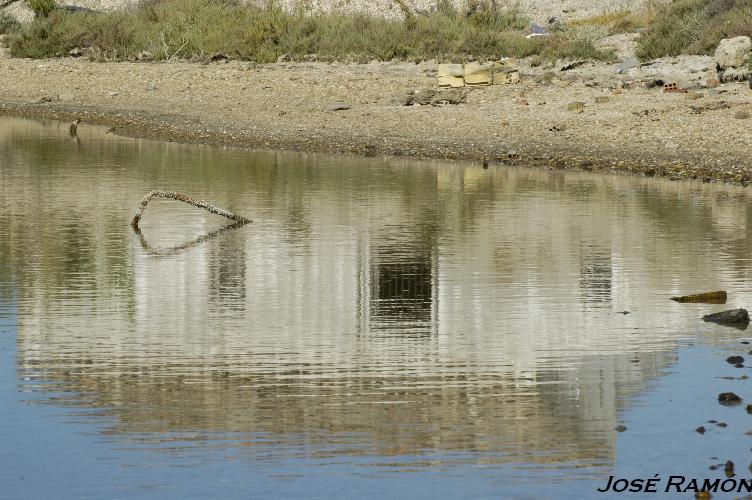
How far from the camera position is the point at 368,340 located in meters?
11.7

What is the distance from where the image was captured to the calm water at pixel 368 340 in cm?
841

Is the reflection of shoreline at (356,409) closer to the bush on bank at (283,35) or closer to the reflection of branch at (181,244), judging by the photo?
the reflection of branch at (181,244)

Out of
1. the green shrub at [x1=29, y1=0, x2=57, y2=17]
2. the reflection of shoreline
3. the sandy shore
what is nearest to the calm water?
the reflection of shoreline

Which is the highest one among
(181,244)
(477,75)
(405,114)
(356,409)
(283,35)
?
(283,35)

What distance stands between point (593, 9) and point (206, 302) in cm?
3037

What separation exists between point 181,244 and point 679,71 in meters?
15.1

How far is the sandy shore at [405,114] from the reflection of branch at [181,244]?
7216 mm

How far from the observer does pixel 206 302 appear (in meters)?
13.2

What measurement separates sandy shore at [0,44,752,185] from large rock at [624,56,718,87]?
553 millimetres

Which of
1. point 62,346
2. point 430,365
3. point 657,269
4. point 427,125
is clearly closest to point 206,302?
point 62,346

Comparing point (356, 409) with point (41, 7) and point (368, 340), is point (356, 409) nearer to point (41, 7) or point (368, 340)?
point (368, 340)

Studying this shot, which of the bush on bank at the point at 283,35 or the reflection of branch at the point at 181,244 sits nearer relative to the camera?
the reflection of branch at the point at 181,244

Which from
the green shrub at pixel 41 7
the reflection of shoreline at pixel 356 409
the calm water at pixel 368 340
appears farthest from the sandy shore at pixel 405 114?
the reflection of shoreline at pixel 356 409

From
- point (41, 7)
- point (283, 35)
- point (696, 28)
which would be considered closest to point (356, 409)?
point (696, 28)
